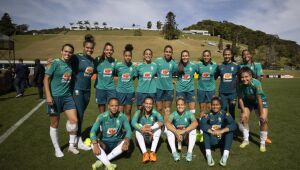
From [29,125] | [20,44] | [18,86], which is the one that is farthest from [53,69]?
[20,44]

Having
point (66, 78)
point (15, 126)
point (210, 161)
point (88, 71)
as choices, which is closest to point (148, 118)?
point (210, 161)

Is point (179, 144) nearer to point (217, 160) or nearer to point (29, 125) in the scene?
point (217, 160)

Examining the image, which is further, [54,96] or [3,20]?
[3,20]

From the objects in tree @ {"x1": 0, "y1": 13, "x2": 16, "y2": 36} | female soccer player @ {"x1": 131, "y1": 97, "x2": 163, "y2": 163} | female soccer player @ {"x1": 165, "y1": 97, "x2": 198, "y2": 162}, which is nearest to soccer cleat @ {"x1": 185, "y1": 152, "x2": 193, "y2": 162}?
female soccer player @ {"x1": 165, "y1": 97, "x2": 198, "y2": 162}

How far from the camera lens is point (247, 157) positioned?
5.65m

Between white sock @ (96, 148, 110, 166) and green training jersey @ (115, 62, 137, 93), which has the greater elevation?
green training jersey @ (115, 62, 137, 93)

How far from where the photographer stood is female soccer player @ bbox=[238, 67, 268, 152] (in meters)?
5.86

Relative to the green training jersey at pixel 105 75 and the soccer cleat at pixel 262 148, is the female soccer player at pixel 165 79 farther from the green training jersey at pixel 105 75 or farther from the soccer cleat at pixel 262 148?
the soccer cleat at pixel 262 148

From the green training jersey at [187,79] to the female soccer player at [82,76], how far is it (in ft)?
8.31

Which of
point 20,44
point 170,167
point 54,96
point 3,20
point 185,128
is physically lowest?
point 170,167

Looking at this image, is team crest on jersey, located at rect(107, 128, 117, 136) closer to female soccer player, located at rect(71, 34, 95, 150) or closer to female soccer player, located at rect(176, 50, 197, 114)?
female soccer player, located at rect(71, 34, 95, 150)

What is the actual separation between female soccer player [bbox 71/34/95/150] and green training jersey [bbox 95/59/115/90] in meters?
0.32

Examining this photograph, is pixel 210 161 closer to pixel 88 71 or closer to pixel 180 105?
pixel 180 105

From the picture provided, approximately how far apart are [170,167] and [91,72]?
2933 millimetres
